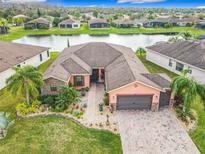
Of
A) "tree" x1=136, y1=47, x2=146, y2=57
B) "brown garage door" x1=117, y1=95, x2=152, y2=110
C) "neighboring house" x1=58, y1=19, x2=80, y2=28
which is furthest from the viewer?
"neighboring house" x1=58, y1=19, x2=80, y2=28

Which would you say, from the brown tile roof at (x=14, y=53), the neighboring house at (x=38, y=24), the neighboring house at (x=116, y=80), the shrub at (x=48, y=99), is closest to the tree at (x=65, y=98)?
the shrub at (x=48, y=99)

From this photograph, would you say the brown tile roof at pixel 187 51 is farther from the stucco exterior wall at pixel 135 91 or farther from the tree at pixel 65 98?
the tree at pixel 65 98

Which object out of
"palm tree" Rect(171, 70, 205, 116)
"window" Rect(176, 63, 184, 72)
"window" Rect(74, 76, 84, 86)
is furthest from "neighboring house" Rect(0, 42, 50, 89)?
"window" Rect(176, 63, 184, 72)

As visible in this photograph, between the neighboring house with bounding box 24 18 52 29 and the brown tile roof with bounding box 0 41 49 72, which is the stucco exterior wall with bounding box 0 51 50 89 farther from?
the neighboring house with bounding box 24 18 52 29

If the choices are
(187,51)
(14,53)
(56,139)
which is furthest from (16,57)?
(187,51)

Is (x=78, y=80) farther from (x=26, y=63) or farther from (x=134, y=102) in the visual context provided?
(x=26, y=63)

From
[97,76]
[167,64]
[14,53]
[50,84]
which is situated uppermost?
[14,53]
